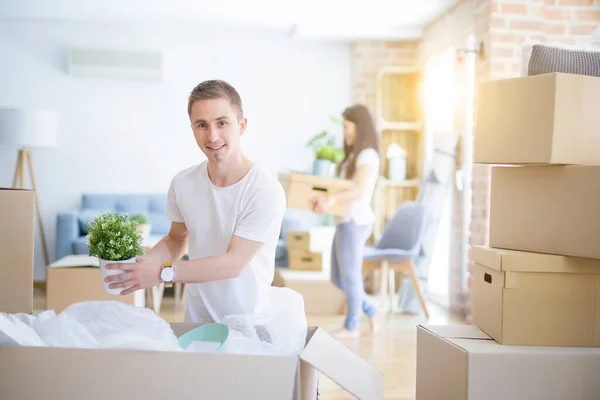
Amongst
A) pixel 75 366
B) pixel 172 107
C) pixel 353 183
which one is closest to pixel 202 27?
pixel 172 107

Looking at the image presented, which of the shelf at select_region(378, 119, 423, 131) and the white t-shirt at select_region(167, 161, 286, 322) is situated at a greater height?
the shelf at select_region(378, 119, 423, 131)

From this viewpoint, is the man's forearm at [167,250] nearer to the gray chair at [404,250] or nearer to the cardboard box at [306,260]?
the gray chair at [404,250]

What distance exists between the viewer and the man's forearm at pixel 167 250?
75.0 inches

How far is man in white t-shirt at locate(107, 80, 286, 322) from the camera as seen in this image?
1.74 meters

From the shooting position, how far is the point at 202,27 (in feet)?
23.0

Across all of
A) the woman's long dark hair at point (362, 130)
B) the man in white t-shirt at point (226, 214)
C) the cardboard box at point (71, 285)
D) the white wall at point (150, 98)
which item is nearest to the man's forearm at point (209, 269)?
the man in white t-shirt at point (226, 214)

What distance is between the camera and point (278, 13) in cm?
621

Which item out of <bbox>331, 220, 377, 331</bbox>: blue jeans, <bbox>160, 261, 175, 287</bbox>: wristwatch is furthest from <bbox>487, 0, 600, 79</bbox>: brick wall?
<bbox>160, 261, 175, 287</bbox>: wristwatch

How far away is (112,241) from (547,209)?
1.26 metres

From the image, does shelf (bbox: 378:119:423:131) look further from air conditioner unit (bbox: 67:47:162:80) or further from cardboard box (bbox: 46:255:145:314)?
cardboard box (bbox: 46:255:145:314)

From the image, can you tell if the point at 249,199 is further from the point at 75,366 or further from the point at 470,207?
the point at 470,207

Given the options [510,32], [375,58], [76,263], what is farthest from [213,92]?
[375,58]

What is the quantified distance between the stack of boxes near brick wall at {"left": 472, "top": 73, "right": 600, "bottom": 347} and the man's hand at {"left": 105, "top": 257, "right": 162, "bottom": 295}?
3.40 feet

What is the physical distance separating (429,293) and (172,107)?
3.06 meters
